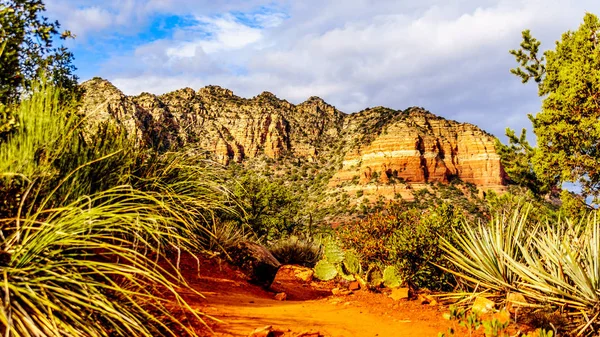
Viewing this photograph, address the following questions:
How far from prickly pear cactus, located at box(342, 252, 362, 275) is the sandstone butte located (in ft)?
214

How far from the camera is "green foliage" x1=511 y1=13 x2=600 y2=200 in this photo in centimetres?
1641

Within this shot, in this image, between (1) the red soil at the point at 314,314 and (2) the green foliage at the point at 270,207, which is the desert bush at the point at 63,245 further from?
(2) the green foliage at the point at 270,207

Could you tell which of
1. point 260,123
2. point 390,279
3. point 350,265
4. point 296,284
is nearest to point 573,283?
point 390,279

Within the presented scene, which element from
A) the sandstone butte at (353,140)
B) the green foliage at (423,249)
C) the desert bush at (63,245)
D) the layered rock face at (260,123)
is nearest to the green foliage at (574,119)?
the green foliage at (423,249)

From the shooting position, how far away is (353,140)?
88438 mm

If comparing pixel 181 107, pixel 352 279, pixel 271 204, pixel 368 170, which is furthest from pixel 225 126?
pixel 352 279

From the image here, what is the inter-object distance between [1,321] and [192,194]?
350 centimetres

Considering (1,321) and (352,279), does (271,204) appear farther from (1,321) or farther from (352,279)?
(1,321)

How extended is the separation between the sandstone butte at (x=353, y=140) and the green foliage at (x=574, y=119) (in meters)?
56.7

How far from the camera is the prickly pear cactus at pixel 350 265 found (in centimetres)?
980

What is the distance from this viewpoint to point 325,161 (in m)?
84.6

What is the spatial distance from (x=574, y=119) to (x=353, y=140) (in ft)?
235

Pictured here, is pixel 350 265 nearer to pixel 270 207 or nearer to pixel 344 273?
pixel 344 273

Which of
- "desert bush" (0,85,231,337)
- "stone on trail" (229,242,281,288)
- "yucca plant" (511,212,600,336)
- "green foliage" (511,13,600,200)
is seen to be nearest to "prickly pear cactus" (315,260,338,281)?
"stone on trail" (229,242,281,288)
